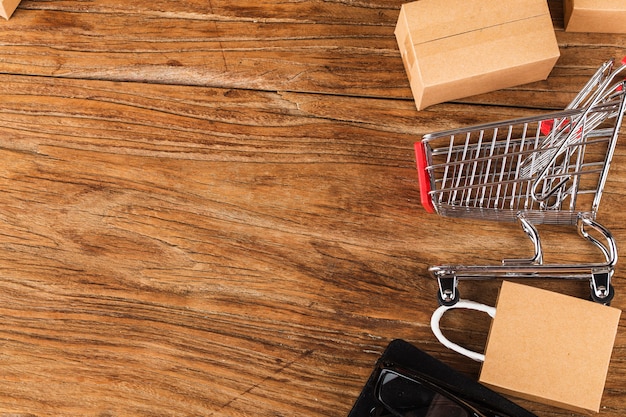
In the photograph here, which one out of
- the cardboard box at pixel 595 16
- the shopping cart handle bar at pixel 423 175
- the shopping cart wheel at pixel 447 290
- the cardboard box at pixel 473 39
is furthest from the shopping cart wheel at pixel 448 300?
the cardboard box at pixel 595 16

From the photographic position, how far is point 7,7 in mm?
1232

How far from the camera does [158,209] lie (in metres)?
→ 1.21

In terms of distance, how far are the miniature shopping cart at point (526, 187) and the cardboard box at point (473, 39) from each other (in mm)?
99

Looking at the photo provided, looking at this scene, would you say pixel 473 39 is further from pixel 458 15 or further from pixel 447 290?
pixel 447 290

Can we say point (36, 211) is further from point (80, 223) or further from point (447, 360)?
point (447, 360)

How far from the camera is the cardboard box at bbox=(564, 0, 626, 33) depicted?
118 cm

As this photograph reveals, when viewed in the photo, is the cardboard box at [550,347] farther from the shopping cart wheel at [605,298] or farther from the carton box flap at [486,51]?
the carton box flap at [486,51]

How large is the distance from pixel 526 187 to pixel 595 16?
1.09ft

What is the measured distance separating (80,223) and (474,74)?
735 mm

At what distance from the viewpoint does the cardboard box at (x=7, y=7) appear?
4.00 ft

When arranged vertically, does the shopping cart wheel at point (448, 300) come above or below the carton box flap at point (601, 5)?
below

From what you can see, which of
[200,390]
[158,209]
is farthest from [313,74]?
[200,390]

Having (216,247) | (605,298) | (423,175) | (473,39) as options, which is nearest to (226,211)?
(216,247)

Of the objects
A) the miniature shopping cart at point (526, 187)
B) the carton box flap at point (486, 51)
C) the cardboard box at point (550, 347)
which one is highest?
the carton box flap at point (486, 51)
